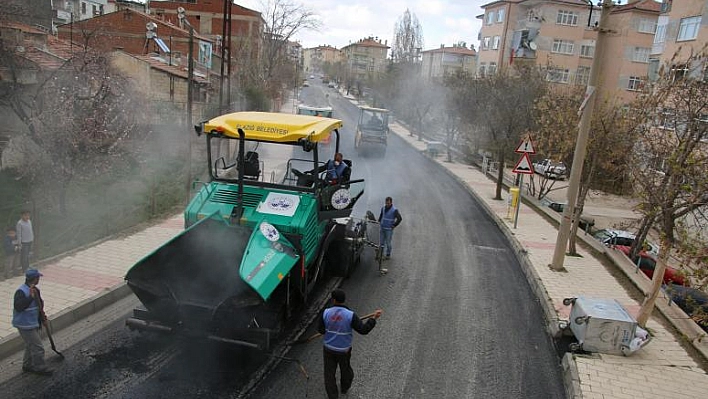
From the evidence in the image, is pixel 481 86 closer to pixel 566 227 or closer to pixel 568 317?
pixel 566 227

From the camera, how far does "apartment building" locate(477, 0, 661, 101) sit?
1549 inches

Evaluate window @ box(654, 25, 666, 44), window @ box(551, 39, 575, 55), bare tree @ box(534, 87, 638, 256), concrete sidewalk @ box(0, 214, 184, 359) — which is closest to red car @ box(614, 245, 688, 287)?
bare tree @ box(534, 87, 638, 256)

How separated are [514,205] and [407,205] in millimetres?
3279

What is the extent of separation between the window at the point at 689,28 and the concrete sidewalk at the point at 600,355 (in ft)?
44.7

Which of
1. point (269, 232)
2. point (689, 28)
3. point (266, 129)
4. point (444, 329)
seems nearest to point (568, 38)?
point (689, 28)

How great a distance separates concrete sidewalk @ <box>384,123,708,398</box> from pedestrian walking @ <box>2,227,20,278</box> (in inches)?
314

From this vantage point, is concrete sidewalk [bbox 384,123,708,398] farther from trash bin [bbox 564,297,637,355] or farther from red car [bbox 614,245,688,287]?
red car [bbox 614,245,688,287]

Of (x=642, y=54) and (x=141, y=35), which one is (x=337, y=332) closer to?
(x=141, y=35)

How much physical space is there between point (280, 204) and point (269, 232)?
2.57 feet

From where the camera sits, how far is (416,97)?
41594 mm

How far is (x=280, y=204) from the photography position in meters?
7.11

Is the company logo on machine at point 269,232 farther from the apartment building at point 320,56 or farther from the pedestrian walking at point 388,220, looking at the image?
the apartment building at point 320,56

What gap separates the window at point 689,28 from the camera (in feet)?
73.3

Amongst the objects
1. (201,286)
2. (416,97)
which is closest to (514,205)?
(201,286)
